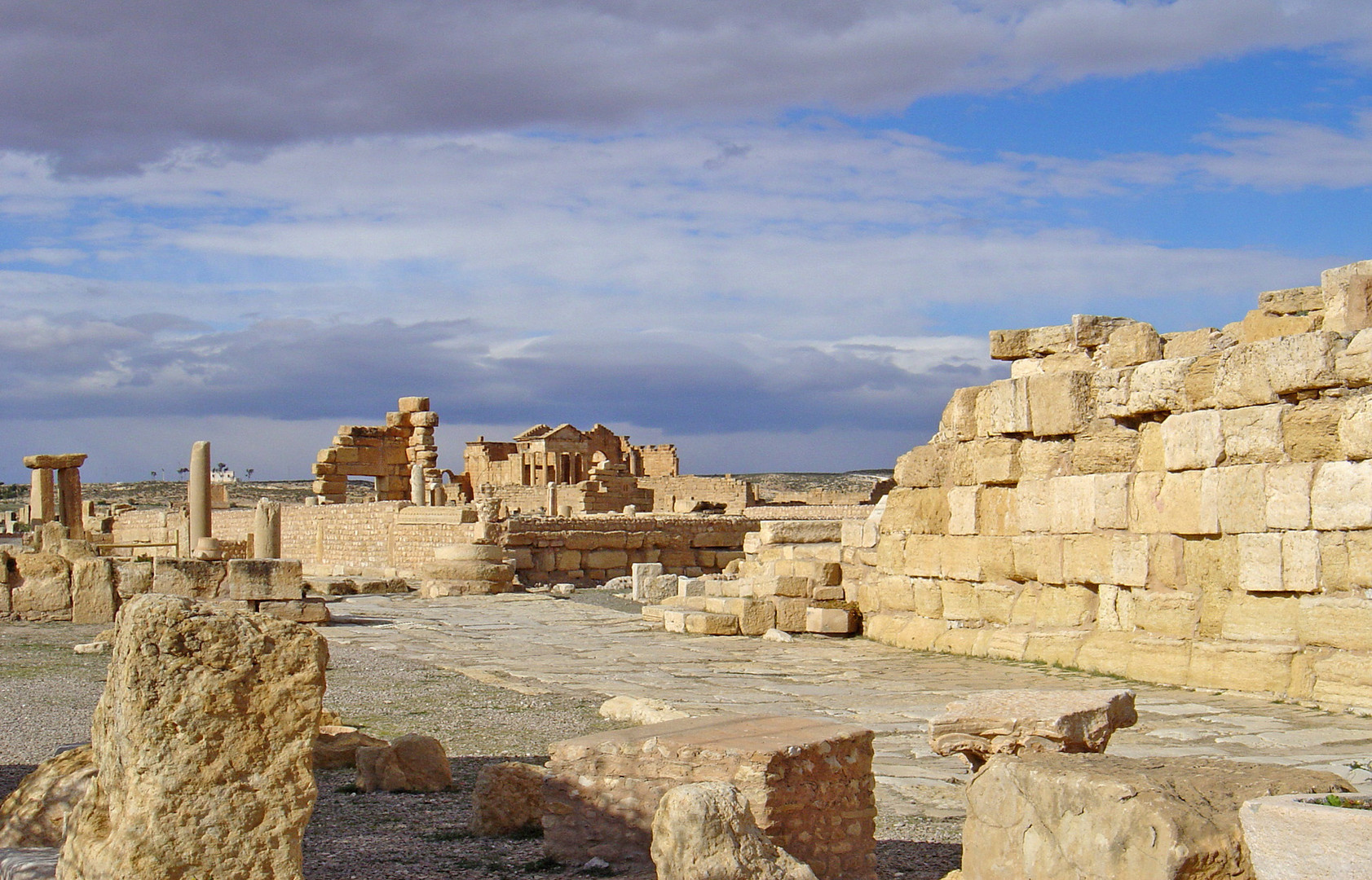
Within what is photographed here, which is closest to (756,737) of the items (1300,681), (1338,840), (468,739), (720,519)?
(1338,840)

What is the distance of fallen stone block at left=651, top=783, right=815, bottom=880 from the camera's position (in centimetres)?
371

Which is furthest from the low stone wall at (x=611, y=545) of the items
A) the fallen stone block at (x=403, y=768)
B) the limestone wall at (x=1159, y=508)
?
the fallen stone block at (x=403, y=768)

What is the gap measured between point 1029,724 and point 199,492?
1817cm

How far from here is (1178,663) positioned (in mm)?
9273

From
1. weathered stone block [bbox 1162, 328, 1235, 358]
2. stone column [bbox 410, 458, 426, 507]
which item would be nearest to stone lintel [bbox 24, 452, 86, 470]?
stone column [bbox 410, 458, 426, 507]

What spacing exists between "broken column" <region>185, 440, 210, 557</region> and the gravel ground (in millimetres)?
7121

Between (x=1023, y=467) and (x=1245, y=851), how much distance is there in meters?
7.97

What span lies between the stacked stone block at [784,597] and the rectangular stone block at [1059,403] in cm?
318

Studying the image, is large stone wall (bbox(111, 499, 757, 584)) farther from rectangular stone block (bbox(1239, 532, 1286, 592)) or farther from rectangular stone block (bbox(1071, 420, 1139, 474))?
rectangular stone block (bbox(1239, 532, 1286, 592))

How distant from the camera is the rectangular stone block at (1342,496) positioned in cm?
813

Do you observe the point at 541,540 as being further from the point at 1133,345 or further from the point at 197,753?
the point at 197,753

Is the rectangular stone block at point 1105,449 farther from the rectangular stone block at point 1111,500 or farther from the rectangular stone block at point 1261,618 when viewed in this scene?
the rectangular stone block at point 1261,618

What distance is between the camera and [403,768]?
231 inches

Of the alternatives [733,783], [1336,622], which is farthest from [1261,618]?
[733,783]
